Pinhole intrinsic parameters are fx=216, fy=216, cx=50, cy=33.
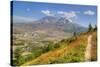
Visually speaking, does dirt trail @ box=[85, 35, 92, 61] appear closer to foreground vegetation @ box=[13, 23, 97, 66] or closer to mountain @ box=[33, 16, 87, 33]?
foreground vegetation @ box=[13, 23, 97, 66]

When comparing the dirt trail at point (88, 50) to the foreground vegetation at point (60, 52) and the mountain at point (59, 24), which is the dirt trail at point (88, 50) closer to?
the foreground vegetation at point (60, 52)

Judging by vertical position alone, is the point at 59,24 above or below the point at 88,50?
above

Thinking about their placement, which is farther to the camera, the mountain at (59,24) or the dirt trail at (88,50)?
the dirt trail at (88,50)

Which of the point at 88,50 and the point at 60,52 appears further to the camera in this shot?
the point at 88,50

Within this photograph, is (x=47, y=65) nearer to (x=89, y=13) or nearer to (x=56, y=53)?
(x=56, y=53)

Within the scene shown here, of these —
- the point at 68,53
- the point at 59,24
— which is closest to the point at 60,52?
the point at 68,53

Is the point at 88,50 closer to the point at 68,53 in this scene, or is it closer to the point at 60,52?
the point at 68,53

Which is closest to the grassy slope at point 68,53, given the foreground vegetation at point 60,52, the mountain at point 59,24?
the foreground vegetation at point 60,52

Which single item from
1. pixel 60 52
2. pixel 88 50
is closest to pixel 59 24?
pixel 60 52

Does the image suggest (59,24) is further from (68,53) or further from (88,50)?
(88,50)

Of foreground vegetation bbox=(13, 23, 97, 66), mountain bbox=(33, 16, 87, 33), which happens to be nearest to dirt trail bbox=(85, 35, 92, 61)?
foreground vegetation bbox=(13, 23, 97, 66)
